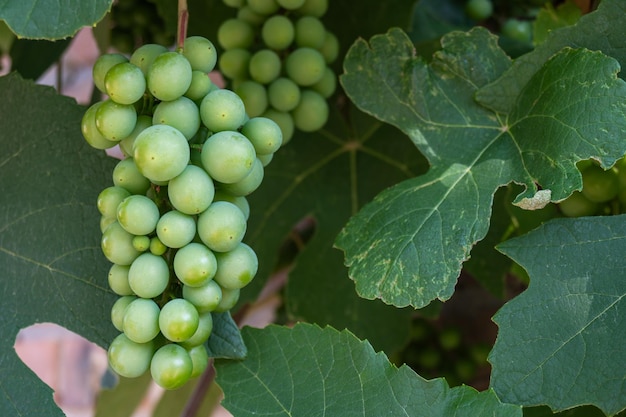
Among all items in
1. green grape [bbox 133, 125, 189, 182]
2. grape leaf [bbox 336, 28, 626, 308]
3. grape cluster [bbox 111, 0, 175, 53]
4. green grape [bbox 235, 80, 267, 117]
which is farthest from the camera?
grape cluster [bbox 111, 0, 175, 53]

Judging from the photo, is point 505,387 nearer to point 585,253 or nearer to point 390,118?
point 585,253

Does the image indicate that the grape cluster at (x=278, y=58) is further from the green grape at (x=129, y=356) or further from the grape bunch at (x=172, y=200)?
the green grape at (x=129, y=356)

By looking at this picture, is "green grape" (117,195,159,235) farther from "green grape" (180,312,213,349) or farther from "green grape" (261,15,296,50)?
"green grape" (261,15,296,50)

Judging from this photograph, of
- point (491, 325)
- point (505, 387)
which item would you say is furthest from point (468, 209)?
point (491, 325)

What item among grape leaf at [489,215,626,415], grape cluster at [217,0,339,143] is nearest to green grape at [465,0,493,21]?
grape cluster at [217,0,339,143]

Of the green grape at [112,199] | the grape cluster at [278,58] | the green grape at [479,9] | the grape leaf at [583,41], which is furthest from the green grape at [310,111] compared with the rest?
the green grape at [479,9]
